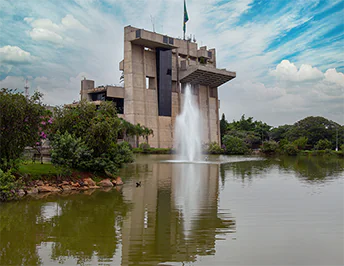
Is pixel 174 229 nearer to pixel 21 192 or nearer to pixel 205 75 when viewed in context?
pixel 21 192

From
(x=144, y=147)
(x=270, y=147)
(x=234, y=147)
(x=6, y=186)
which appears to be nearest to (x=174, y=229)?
(x=6, y=186)

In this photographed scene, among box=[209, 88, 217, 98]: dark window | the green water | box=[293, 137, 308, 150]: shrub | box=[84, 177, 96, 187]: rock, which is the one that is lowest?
the green water

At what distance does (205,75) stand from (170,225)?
6522 cm

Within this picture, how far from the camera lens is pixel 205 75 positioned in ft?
242

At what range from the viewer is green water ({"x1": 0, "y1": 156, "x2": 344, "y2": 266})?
774 centimetres

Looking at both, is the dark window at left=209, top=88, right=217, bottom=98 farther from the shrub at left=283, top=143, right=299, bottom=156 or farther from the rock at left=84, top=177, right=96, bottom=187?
the rock at left=84, top=177, right=96, bottom=187

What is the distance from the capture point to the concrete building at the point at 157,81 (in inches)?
2547

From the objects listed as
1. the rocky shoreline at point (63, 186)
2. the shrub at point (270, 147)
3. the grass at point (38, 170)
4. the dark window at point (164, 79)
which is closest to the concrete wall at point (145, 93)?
the dark window at point (164, 79)

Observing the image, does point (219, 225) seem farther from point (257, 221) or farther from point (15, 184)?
point (15, 184)

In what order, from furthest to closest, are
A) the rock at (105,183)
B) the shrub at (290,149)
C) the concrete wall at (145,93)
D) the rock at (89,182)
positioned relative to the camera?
the shrub at (290,149)
the concrete wall at (145,93)
the rock at (105,183)
the rock at (89,182)

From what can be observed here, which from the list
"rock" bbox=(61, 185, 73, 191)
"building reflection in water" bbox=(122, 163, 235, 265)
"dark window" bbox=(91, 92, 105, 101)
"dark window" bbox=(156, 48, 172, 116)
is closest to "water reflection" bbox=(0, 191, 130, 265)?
"building reflection in water" bbox=(122, 163, 235, 265)

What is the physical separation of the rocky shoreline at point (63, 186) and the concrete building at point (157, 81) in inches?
1786

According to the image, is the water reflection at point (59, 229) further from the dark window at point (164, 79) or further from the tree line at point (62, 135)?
the dark window at point (164, 79)

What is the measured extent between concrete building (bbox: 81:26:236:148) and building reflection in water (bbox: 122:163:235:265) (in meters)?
48.9
